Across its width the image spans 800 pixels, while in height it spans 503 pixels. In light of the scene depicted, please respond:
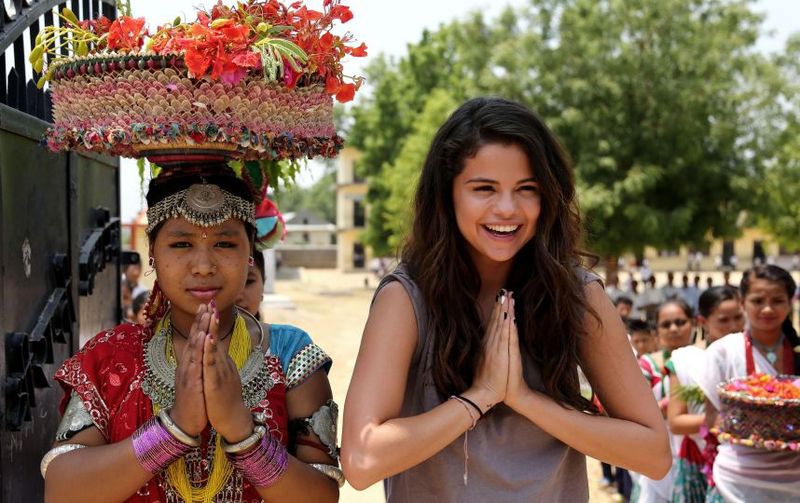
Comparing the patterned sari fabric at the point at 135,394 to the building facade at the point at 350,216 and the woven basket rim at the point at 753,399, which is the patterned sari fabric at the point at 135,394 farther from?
the building facade at the point at 350,216

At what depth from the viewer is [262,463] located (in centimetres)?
229

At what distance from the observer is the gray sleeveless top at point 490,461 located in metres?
2.41

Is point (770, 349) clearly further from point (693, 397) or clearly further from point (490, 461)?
point (490, 461)

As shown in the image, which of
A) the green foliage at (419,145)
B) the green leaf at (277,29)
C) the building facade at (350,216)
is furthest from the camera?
the building facade at (350,216)

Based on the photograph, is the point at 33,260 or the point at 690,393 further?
the point at 690,393

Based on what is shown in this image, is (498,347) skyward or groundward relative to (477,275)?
groundward

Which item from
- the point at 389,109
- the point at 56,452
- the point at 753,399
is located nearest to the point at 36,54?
the point at 56,452

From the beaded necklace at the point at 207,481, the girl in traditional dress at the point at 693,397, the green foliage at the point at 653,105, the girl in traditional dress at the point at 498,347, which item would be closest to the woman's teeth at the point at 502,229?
the girl in traditional dress at the point at 498,347

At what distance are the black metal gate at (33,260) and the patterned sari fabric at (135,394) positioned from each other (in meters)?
0.40

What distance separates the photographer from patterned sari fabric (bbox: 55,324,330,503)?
8.02 ft

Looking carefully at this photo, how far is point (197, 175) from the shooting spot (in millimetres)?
2500

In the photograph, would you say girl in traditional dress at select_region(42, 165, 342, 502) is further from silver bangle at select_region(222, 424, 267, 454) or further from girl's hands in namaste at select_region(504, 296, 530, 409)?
girl's hands in namaste at select_region(504, 296, 530, 409)

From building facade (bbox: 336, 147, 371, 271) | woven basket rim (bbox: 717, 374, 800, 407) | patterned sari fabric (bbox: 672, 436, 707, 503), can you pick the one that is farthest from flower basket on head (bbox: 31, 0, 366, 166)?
building facade (bbox: 336, 147, 371, 271)

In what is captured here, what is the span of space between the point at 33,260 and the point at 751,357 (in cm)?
366
